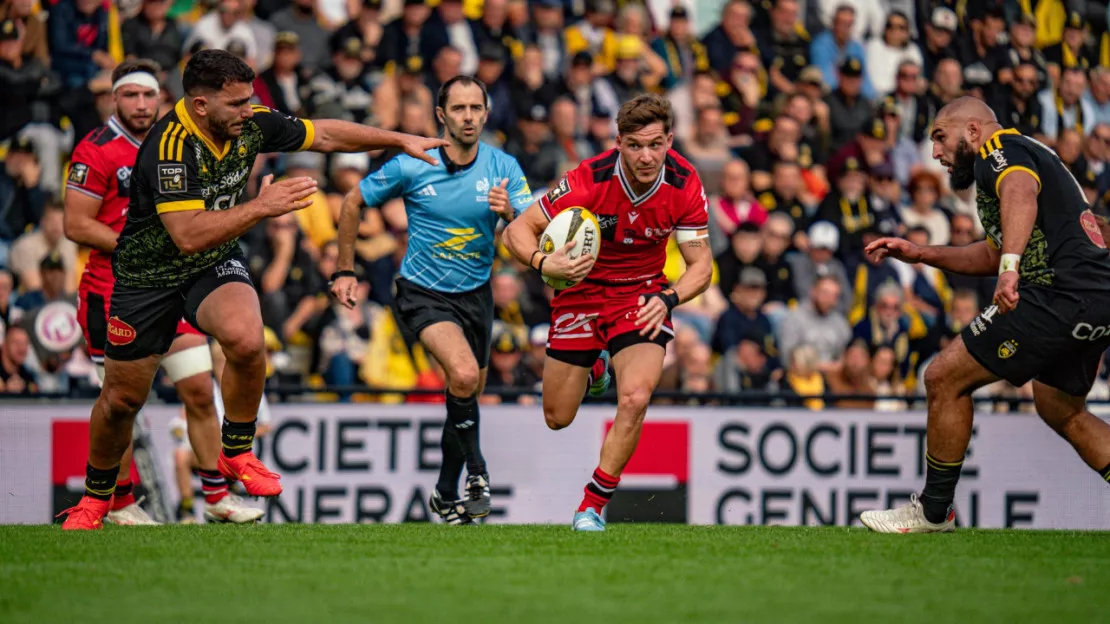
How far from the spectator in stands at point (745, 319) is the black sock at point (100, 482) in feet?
22.0

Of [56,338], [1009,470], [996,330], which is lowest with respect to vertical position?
[1009,470]

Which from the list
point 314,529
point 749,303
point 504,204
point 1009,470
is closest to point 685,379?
point 749,303

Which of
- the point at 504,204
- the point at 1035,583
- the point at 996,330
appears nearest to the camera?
the point at 1035,583

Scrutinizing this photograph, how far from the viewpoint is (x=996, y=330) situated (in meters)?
7.80

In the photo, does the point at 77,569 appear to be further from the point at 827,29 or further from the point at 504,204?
the point at 827,29

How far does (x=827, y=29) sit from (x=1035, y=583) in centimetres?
1241

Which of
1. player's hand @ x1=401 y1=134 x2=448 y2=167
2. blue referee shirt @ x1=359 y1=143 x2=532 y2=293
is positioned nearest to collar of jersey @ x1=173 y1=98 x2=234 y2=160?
player's hand @ x1=401 y1=134 x2=448 y2=167

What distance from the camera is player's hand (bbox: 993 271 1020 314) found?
290 inches

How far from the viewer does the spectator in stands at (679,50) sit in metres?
16.9

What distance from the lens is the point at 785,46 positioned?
1752 cm

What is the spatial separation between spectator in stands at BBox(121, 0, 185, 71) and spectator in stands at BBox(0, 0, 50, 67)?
729 millimetres

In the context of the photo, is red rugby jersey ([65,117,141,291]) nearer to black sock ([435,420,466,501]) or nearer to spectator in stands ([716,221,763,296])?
black sock ([435,420,466,501])

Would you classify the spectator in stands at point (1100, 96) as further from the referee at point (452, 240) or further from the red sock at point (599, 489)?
the red sock at point (599, 489)

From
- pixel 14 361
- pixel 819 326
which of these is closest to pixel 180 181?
pixel 14 361
